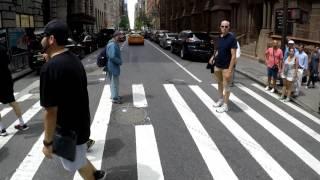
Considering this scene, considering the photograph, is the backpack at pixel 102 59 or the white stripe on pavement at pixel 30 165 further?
the backpack at pixel 102 59

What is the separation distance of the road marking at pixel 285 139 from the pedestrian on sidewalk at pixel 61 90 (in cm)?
356

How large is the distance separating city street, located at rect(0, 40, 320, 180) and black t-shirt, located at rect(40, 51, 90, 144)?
1627mm

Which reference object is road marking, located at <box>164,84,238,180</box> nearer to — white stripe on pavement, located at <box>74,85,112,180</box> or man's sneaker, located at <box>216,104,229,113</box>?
man's sneaker, located at <box>216,104,229,113</box>

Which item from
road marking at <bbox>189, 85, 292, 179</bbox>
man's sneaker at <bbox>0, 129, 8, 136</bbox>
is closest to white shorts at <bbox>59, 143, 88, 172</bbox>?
road marking at <bbox>189, 85, 292, 179</bbox>

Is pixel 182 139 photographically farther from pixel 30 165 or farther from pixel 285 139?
pixel 30 165

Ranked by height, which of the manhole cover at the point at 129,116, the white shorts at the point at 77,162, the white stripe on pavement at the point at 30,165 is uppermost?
the white shorts at the point at 77,162

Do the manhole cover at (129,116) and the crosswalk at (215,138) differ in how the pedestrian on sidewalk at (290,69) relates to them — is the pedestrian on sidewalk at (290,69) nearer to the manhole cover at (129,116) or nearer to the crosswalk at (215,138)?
the crosswalk at (215,138)

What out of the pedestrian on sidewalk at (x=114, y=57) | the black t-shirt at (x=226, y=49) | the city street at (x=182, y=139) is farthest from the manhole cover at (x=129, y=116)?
the black t-shirt at (x=226, y=49)

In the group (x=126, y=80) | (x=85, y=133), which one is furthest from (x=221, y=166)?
(x=126, y=80)

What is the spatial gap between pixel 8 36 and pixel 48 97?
Answer: 55.7 ft

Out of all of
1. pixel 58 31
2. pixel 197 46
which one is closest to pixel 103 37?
pixel 197 46

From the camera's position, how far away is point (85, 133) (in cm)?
416

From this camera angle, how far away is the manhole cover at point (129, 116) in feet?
28.2

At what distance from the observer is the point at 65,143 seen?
3.91 meters
